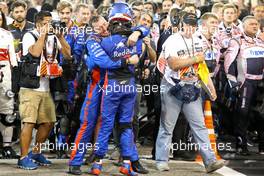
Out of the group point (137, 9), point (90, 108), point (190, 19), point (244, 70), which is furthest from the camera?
point (244, 70)

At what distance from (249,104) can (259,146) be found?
2.46 feet

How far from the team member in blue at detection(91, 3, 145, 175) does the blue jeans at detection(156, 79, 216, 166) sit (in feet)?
2.90

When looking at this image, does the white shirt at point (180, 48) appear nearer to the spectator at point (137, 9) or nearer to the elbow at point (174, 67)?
the elbow at point (174, 67)

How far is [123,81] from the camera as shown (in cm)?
1051

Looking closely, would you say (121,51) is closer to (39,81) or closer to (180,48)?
(180,48)

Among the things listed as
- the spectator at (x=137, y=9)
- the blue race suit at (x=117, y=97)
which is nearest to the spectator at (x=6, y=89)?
the blue race suit at (x=117, y=97)

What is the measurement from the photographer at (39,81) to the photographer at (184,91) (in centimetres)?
144

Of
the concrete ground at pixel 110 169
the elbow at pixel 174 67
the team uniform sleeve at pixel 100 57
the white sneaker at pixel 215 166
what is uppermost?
the team uniform sleeve at pixel 100 57

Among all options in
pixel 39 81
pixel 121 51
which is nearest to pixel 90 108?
pixel 121 51

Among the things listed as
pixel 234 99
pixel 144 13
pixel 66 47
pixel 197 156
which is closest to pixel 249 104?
pixel 234 99

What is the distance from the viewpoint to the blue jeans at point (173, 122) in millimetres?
11203

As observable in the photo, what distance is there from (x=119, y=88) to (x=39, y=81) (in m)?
1.29

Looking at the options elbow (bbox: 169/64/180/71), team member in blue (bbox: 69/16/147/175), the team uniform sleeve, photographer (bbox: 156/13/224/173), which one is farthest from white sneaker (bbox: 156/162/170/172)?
the team uniform sleeve

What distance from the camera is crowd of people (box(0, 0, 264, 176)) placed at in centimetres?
1052
